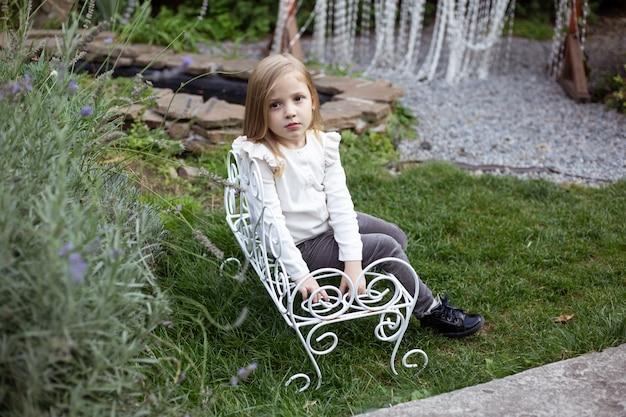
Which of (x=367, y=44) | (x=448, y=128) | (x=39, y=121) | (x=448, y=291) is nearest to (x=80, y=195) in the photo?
(x=39, y=121)

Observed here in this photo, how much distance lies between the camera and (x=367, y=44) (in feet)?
28.6

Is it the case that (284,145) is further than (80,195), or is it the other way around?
(284,145)

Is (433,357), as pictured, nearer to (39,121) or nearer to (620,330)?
(620,330)

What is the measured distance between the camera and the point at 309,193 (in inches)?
109

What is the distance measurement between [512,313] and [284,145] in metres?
1.23

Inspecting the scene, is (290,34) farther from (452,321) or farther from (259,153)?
(452,321)

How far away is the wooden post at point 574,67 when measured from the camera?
6.33 metres

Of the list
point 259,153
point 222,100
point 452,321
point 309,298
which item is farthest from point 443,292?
point 222,100

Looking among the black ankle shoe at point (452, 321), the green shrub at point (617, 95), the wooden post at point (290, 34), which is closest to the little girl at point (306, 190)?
the black ankle shoe at point (452, 321)

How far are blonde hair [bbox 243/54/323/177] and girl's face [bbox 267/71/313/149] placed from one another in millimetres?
19

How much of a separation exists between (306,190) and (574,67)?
460cm

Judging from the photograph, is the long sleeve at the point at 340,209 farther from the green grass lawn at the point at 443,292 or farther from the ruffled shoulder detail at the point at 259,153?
the green grass lawn at the point at 443,292

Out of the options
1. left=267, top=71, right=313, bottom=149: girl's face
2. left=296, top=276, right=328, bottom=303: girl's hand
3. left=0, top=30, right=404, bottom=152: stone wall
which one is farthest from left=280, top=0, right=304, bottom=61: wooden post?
left=296, top=276, right=328, bottom=303: girl's hand

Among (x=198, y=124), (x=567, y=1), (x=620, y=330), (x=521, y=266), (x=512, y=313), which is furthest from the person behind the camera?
(x=567, y=1)
